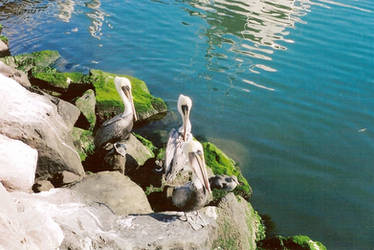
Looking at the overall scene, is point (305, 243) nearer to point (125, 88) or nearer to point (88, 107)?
point (125, 88)

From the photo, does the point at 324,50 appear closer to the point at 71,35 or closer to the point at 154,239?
the point at 71,35

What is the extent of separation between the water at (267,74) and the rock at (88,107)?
3.17 meters

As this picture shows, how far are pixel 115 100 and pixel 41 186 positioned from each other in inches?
205

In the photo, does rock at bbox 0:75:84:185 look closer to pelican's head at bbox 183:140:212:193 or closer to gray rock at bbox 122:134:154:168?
gray rock at bbox 122:134:154:168

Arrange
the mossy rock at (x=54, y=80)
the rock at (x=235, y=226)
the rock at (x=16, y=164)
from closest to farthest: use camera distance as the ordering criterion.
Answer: the rock at (x=16, y=164), the rock at (x=235, y=226), the mossy rock at (x=54, y=80)

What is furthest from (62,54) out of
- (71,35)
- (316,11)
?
(316,11)

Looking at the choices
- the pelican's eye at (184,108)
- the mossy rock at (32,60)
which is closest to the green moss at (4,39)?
the mossy rock at (32,60)

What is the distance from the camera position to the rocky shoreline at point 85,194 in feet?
16.9

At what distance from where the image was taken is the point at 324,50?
16672 mm

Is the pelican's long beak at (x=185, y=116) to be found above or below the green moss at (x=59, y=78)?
above

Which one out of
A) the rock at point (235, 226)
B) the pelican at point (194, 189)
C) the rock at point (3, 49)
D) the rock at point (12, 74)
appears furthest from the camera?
the rock at point (3, 49)

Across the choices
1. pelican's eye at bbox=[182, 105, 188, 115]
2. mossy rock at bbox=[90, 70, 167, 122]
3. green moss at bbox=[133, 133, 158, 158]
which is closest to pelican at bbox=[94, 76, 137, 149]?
green moss at bbox=[133, 133, 158, 158]

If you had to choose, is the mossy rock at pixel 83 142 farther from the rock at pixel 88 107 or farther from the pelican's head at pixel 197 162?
the pelican's head at pixel 197 162

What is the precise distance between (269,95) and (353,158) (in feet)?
13.0
